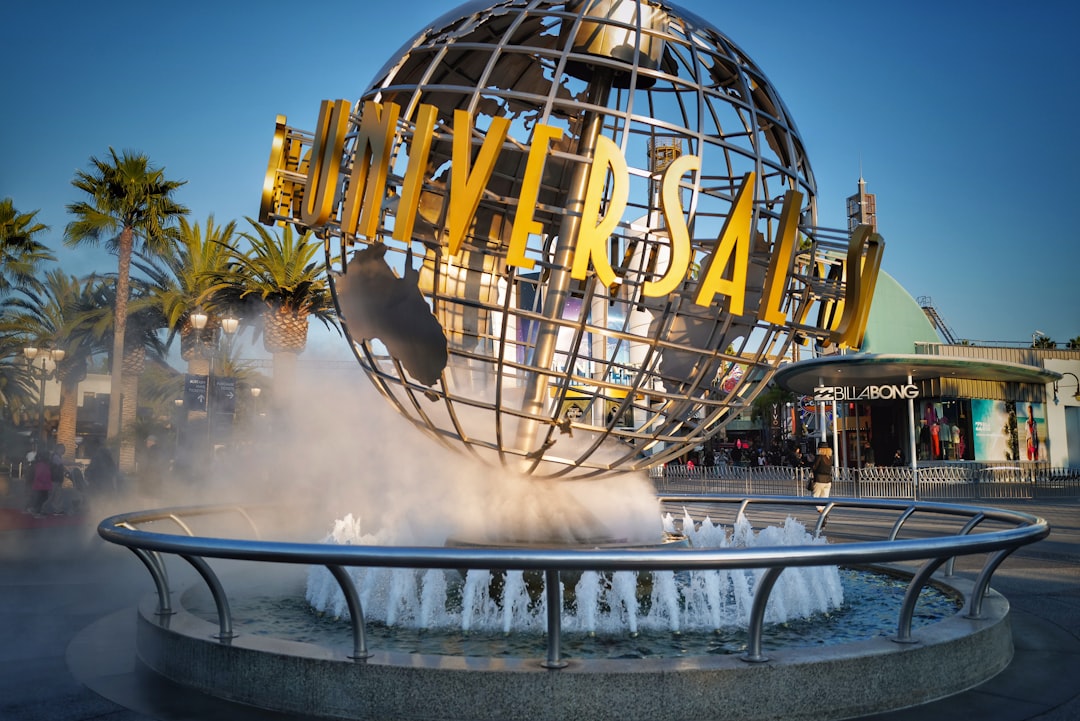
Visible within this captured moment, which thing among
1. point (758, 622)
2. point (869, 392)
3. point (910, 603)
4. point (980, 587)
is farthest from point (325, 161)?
point (869, 392)

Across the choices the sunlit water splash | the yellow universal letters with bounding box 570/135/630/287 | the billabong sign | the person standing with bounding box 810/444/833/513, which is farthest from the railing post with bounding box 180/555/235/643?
the billabong sign

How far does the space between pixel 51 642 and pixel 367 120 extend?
4001mm

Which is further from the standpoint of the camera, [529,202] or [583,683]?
[529,202]

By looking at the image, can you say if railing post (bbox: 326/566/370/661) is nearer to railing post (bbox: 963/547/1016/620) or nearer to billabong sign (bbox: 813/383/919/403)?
railing post (bbox: 963/547/1016/620)

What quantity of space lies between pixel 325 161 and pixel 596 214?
6.02 feet

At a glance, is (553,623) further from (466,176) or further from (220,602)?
(466,176)

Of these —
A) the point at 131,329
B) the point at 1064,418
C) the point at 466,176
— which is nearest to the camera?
the point at 466,176

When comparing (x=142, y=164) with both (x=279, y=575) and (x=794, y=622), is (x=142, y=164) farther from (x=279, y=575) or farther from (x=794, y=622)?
(x=794, y=622)

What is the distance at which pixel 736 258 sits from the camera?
206 inches

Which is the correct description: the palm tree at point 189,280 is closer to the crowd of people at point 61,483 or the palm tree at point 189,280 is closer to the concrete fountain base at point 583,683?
the crowd of people at point 61,483

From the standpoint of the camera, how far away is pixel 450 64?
22.5 ft

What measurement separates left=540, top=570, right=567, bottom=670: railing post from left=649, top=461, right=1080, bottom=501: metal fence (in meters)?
21.0

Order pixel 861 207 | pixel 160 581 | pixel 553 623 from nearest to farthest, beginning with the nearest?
pixel 553 623
pixel 160 581
pixel 861 207

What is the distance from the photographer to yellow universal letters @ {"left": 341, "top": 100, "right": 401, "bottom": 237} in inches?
203
